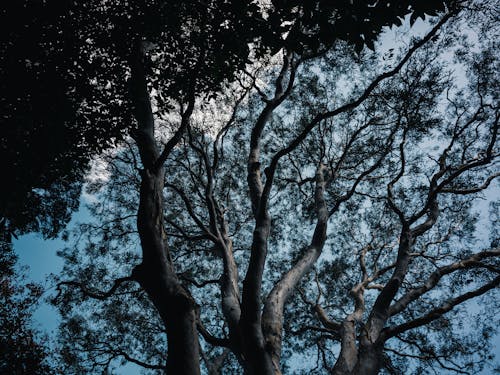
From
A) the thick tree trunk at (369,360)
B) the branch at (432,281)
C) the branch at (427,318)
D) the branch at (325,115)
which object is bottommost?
the thick tree trunk at (369,360)

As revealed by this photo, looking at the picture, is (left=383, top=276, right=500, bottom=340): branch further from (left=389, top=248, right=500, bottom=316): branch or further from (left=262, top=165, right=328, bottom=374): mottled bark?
(left=262, top=165, right=328, bottom=374): mottled bark

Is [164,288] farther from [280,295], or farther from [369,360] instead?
[369,360]

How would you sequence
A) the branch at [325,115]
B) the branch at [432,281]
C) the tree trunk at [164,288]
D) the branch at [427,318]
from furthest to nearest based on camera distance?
the branch at [432,281] < the branch at [427,318] < the branch at [325,115] < the tree trunk at [164,288]

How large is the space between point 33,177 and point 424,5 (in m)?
6.69

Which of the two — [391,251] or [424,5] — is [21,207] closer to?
[424,5]

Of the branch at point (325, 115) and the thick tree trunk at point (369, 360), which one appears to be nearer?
the branch at point (325, 115)

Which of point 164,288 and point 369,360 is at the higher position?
point 164,288

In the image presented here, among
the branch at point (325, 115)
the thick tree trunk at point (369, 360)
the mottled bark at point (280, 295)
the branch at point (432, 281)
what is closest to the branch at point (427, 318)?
the thick tree trunk at point (369, 360)

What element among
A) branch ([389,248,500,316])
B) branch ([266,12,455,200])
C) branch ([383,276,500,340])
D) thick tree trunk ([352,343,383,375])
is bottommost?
thick tree trunk ([352,343,383,375])

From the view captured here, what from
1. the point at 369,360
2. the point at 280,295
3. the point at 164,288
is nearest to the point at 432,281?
the point at 369,360

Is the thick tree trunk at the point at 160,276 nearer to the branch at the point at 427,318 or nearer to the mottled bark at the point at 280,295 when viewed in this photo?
the mottled bark at the point at 280,295

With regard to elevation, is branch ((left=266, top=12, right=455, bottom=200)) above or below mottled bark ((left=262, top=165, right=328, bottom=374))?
above

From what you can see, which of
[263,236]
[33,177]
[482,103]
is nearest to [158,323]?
[33,177]

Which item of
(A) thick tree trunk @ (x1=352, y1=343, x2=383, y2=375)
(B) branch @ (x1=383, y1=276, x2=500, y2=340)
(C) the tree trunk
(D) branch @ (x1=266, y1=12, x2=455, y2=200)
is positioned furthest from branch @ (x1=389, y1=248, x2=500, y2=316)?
(C) the tree trunk
